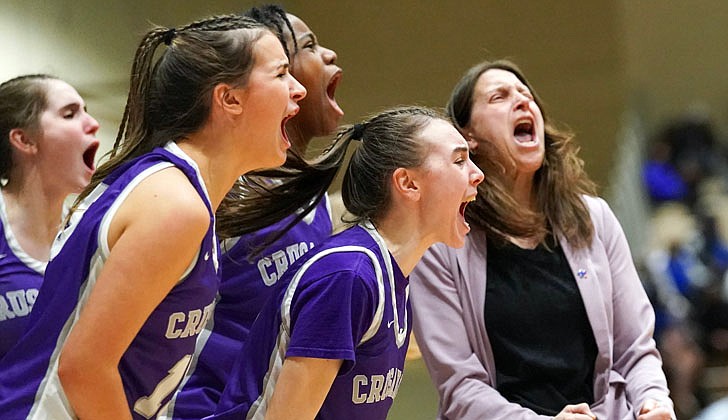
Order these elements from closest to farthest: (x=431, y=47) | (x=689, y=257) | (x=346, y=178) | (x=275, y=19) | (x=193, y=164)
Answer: (x=193, y=164) < (x=346, y=178) < (x=275, y=19) < (x=431, y=47) < (x=689, y=257)

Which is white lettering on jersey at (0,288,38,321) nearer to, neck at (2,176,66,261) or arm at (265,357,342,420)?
neck at (2,176,66,261)

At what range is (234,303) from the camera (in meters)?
2.18

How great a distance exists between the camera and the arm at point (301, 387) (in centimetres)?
171

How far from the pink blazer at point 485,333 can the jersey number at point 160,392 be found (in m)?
0.76

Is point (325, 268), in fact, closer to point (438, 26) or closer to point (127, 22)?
point (127, 22)

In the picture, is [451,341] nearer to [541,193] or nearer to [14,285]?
[541,193]

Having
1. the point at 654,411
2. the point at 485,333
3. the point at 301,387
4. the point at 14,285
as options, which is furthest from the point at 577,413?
the point at 14,285

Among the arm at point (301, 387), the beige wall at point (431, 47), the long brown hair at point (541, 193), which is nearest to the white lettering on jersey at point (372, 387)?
the arm at point (301, 387)

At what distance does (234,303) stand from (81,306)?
0.67 meters

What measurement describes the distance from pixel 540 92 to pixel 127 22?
198cm

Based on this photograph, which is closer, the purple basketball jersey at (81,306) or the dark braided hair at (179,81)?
the purple basketball jersey at (81,306)

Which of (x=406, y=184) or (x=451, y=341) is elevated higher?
(x=406, y=184)

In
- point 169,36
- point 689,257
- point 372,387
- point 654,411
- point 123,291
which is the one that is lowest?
point 689,257

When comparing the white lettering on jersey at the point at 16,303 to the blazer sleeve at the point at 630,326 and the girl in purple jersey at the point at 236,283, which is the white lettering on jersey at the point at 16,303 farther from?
the blazer sleeve at the point at 630,326
